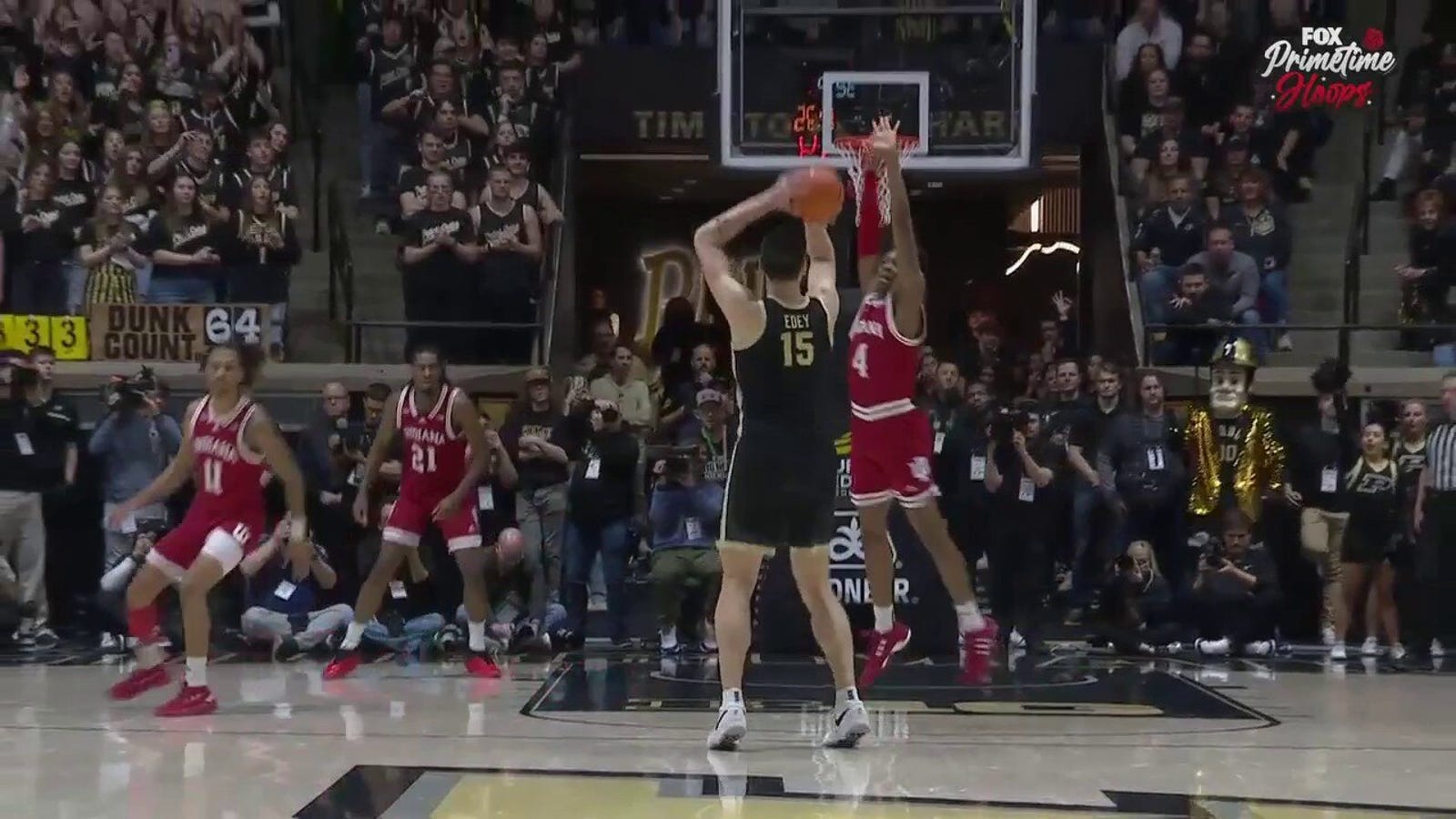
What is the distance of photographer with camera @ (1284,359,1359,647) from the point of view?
11.9m

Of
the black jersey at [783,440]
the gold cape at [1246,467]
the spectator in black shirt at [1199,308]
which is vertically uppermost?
the spectator in black shirt at [1199,308]

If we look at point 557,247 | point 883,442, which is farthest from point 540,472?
point 883,442

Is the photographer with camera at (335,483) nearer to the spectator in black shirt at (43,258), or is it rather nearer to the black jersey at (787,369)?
the spectator in black shirt at (43,258)

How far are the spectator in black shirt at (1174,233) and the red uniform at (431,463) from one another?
6.33 meters

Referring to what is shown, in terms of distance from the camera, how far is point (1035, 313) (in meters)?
20.3

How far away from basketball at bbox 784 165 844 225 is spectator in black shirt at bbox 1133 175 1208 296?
7.55 m

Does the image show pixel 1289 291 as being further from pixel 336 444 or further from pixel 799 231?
pixel 799 231

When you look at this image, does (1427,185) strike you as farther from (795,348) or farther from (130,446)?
(130,446)

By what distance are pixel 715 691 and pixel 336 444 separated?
377cm

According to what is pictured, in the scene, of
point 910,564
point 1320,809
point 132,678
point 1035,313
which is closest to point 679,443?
point 910,564

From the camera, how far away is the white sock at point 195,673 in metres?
8.51

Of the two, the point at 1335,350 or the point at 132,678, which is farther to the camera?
the point at 1335,350

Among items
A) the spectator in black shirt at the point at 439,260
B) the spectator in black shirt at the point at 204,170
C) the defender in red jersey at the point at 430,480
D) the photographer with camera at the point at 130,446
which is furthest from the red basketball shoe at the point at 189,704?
the spectator in black shirt at the point at 204,170

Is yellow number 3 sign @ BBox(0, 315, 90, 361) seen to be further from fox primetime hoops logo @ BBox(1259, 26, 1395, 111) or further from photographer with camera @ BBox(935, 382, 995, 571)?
fox primetime hoops logo @ BBox(1259, 26, 1395, 111)
